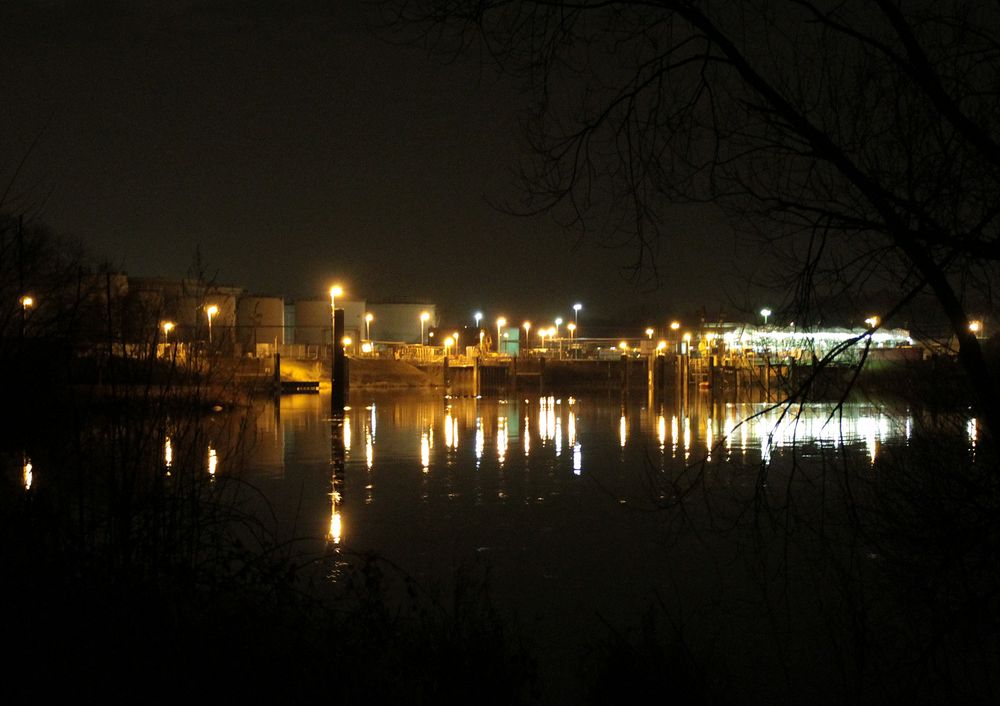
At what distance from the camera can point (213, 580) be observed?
7.45m

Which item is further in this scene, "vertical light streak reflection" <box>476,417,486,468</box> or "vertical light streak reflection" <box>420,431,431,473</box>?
"vertical light streak reflection" <box>476,417,486,468</box>

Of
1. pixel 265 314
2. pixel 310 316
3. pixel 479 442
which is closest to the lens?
pixel 479 442

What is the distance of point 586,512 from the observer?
Result: 18.8 metres

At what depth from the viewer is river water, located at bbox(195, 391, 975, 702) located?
33.0 ft

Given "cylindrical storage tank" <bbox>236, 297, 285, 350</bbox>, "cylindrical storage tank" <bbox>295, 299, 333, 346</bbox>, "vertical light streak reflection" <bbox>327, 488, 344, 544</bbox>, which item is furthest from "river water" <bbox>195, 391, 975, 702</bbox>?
"cylindrical storage tank" <bbox>295, 299, 333, 346</bbox>

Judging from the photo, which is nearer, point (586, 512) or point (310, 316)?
point (586, 512)

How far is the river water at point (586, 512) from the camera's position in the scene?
10.0 m

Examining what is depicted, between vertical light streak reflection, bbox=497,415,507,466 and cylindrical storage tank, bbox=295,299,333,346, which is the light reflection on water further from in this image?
cylindrical storage tank, bbox=295,299,333,346

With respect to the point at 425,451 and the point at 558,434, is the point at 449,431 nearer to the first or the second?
the point at 558,434

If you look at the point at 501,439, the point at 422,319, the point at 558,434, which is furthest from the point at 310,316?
the point at 501,439

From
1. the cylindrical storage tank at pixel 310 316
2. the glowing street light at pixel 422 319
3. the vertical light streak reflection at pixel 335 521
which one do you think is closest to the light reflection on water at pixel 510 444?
the vertical light streak reflection at pixel 335 521

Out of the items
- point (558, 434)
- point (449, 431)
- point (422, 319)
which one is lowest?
point (558, 434)

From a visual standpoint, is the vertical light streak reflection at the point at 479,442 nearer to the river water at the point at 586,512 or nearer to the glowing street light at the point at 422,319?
the river water at the point at 586,512

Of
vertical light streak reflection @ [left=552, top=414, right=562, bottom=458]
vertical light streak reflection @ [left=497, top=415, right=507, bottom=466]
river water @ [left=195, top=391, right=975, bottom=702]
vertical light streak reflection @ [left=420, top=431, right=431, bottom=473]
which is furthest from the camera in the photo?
vertical light streak reflection @ [left=552, top=414, right=562, bottom=458]
